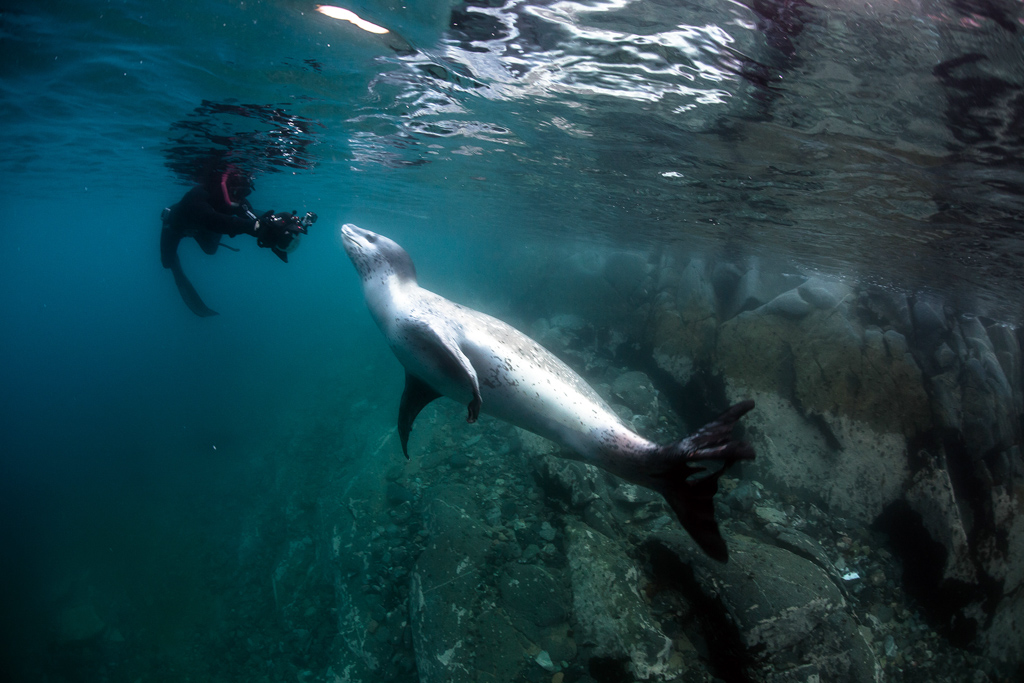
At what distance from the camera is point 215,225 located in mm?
6129

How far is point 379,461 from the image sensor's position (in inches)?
343

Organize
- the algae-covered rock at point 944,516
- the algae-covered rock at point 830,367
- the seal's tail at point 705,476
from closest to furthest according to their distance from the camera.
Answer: the seal's tail at point 705,476, the algae-covered rock at point 944,516, the algae-covered rock at point 830,367

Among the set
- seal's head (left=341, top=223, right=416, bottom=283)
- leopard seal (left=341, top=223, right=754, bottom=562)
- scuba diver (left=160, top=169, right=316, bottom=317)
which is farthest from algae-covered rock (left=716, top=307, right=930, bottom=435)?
scuba diver (left=160, top=169, right=316, bottom=317)

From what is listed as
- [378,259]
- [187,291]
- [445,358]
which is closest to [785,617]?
[445,358]

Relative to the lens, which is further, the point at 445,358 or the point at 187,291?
the point at 187,291

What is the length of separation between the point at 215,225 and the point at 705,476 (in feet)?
23.7

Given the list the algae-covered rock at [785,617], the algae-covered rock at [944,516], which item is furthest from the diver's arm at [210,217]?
the algae-covered rock at [944,516]

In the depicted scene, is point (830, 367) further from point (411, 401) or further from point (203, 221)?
point (203, 221)

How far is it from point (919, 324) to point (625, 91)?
721cm

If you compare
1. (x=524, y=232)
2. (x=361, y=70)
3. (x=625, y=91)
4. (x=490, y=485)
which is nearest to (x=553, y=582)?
(x=490, y=485)

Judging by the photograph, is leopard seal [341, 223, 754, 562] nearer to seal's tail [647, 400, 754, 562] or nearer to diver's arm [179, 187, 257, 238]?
seal's tail [647, 400, 754, 562]

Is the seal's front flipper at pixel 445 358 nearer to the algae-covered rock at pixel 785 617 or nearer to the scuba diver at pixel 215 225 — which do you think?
the scuba diver at pixel 215 225

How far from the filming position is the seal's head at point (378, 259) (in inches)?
175

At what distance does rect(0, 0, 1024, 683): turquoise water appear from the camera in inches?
173
